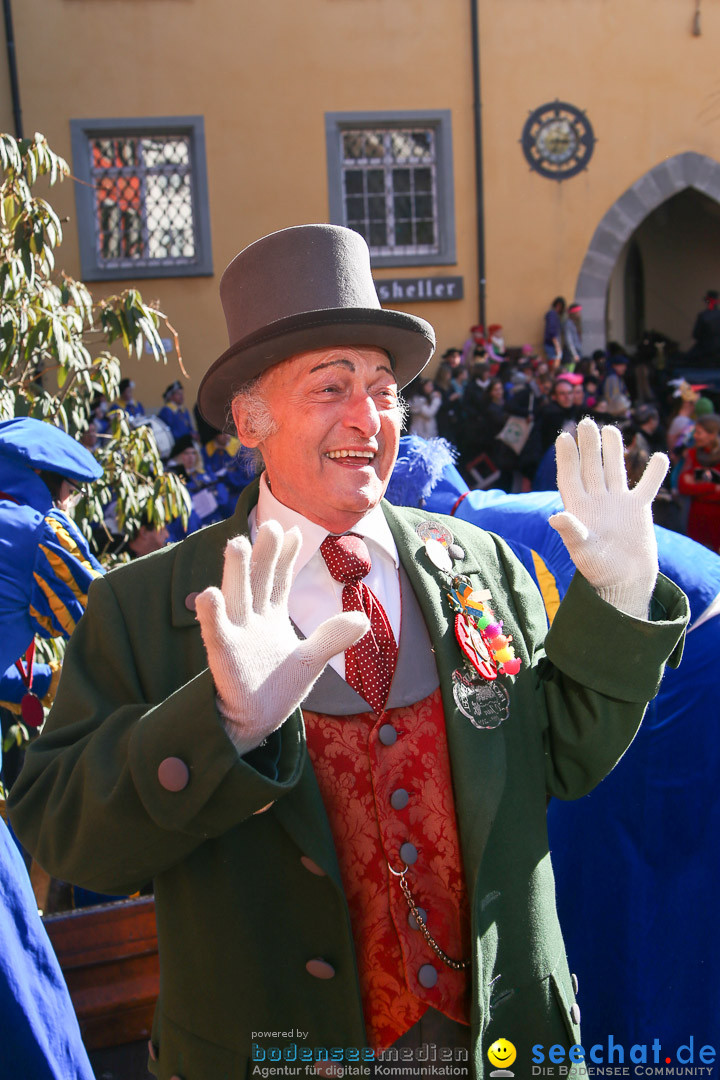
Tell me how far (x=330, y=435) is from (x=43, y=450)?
4.06ft

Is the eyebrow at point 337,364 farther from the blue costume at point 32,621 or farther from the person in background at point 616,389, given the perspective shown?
the person in background at point 616,389

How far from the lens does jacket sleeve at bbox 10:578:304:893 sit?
1313 millimetres

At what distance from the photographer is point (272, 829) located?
1.56m

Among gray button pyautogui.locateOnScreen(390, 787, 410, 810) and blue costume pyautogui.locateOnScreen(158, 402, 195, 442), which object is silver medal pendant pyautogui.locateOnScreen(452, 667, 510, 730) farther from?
blue costume pyautogui.locateOnScreen(158, 402, 195, 442)

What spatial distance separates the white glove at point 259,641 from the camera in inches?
50.9

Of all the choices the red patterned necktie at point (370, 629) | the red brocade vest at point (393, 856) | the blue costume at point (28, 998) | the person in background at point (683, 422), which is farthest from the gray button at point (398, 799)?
the person in background at point (683, 422)

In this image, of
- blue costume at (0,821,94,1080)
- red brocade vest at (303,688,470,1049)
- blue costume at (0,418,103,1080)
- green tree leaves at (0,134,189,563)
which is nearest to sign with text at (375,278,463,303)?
green tree leaves at (0,134,189,563)

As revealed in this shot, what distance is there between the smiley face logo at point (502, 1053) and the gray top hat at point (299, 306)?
1196mm

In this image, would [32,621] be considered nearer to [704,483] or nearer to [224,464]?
[704,483]

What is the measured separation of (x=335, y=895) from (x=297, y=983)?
158 millimetres

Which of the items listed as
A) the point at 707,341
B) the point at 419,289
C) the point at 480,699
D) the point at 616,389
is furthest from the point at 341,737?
the point at 707,341

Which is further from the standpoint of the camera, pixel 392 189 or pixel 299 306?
pixel 392 189

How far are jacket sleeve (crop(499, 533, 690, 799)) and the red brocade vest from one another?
23 centimetres

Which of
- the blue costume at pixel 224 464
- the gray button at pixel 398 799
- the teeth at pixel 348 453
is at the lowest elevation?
the blue costume at pixel 224 464
